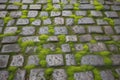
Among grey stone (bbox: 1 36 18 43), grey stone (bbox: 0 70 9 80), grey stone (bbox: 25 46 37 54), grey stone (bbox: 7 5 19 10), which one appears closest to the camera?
grey stone (bbox: 0 70 9 80)

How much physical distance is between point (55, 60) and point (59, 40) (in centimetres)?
55

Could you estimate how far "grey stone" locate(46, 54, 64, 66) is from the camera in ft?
9.45

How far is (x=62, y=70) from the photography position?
276cm

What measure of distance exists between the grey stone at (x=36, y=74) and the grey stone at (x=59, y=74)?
0.19 metres

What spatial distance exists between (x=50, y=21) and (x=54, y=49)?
→ 38.2 inches

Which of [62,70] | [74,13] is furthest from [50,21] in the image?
[62,70]

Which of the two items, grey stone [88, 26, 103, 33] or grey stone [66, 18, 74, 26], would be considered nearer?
→ grey stone [88, 26, 103, 33]

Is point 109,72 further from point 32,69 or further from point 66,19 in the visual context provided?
point 66,19

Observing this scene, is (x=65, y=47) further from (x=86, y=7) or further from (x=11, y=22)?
(x=86, y=7)

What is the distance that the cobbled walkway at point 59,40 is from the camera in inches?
108

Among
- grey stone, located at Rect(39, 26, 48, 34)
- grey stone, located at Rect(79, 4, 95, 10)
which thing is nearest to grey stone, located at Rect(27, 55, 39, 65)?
grey stone, located at Rect(39, 26, 48, 34)

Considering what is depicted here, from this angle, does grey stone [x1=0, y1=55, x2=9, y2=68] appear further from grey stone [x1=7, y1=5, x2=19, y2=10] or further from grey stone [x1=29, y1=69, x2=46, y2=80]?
grey stone [x1=7, y1=5, x2=19, y2=10]

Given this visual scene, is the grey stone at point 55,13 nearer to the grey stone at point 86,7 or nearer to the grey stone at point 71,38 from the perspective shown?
the grey stone at point 86,7

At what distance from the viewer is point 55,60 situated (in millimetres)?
2936
